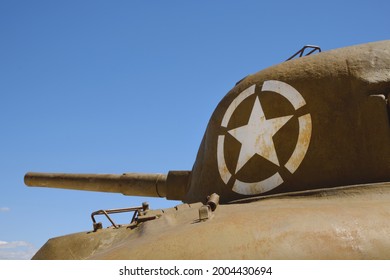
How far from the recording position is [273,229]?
3488 mm

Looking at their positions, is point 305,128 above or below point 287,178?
above

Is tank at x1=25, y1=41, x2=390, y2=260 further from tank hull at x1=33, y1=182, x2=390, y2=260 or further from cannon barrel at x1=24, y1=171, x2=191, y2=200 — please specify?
cannon barrel at x1=24, y1=171, x2=191, y2=200

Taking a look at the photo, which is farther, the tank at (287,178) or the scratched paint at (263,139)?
the scratched paint at (263,139)

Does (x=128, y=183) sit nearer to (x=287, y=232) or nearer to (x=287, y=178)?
(x=287, y=178)

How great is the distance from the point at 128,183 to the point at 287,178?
3220 millimetres

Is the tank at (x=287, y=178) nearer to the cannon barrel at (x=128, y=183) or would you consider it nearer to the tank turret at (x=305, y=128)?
the tank turret at (x=305, y=128)

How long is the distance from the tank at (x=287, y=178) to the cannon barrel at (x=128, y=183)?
1.95ft

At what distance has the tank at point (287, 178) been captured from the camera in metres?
3.40

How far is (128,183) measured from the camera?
7.40 metres

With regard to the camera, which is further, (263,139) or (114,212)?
(114,212)

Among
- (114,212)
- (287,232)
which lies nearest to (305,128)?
(287,232)

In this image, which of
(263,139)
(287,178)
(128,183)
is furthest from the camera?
(128,183)

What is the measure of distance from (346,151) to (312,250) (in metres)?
1.63

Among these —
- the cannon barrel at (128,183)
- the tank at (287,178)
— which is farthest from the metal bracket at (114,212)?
the cannon barrel at (128,183)
